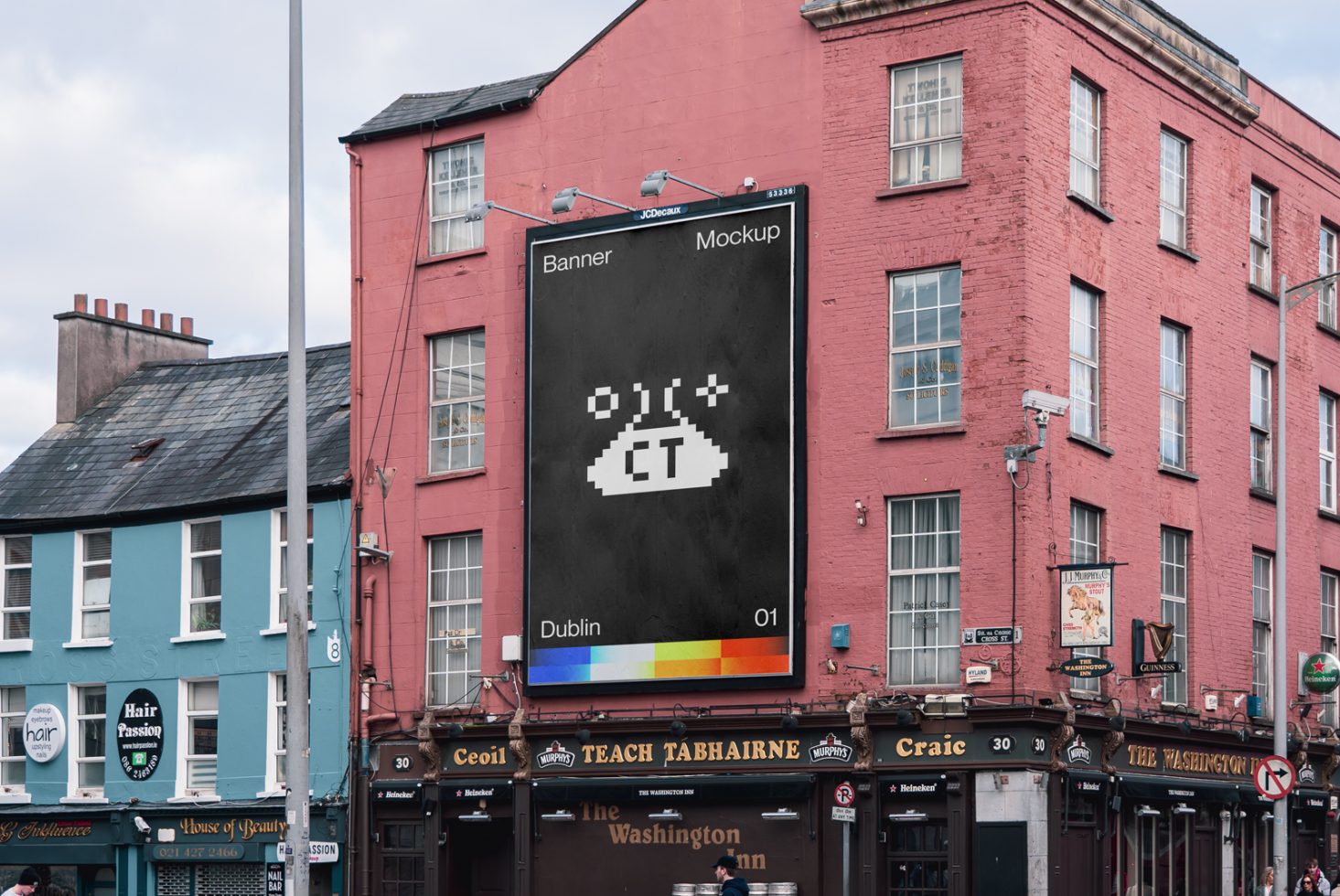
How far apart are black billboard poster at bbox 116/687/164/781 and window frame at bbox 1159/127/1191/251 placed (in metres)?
19.6

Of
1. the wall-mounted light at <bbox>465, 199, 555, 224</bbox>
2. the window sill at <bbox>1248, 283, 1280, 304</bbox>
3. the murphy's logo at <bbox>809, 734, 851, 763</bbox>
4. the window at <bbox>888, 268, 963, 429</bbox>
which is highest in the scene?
the wall-mounted light at <bbox>465, 199, 555, 224</bbox>

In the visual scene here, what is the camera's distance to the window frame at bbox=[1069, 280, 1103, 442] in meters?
32.1

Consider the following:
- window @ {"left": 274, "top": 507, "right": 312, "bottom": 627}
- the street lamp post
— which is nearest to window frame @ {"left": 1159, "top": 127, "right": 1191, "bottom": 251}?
the street lamp post

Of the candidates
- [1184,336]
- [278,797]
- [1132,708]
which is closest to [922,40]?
[1184,336]

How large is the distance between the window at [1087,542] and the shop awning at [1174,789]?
157cm

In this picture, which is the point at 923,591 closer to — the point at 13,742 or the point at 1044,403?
the point at 1044,403

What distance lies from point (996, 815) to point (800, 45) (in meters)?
12.0

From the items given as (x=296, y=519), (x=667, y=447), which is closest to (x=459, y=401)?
(x=667, y=447)

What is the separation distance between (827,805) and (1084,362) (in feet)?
25.2

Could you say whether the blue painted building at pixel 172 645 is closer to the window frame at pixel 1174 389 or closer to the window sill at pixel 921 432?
the window sill at pixel 921 432

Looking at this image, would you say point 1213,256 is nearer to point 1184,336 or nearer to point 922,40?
point 1184,336

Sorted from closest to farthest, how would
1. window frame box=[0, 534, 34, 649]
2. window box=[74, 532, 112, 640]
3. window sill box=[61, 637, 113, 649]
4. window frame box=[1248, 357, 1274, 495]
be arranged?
window frame box=[1248, 357, 1274, 495]
window sill box=[61, 637, 113, 649]
window box=[74, 532, 112, 640]
window frame box=[0, 534, 34, 649]

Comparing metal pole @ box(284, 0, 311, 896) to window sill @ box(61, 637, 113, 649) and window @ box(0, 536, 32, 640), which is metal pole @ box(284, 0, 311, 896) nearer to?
window sill @ box(61, 637, 113, 649)

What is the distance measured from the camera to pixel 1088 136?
33094 mm
